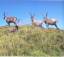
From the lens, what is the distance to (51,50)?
11.7 ft

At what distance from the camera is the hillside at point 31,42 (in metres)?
3.53

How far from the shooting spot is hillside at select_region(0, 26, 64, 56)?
3527 mm

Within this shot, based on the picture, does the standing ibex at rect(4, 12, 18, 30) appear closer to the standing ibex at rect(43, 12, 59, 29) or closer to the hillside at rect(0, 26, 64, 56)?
the hillside at rect(0, 26, 64, 56)

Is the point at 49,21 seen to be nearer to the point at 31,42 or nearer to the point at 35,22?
the point at 35,22

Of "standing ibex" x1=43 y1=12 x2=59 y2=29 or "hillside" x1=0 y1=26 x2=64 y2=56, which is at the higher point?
"standing ibex" x1=43 y1=12 x2=59 y2=29

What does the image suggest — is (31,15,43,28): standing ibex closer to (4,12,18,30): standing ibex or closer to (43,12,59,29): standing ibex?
(43,12,59,29): standing ibex

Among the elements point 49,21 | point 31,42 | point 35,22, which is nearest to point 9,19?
point 35,22


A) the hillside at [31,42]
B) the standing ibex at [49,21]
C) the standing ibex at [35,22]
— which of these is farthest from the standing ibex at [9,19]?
the standing ibex at [49,21]

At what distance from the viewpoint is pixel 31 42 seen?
3.58 m

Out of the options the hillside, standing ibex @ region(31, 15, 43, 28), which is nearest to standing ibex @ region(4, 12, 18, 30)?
the hillside

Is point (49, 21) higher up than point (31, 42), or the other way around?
point (49, 21)

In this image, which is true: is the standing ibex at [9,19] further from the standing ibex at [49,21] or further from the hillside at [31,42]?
the standing ibex at [49,21]

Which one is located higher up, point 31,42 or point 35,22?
point 35,22

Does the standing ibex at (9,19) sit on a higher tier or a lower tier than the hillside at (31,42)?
higher
